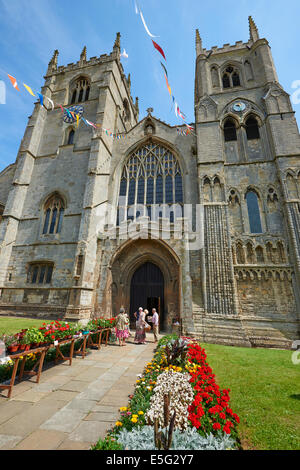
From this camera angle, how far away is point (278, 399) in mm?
4242

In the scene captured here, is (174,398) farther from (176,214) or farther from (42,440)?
(176,214)

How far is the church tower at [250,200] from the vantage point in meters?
11.0

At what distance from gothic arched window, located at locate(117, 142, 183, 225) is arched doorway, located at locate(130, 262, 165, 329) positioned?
383cm

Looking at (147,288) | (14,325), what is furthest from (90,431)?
(147,288)

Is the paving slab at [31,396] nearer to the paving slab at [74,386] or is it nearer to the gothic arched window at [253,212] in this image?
the paving slab at [74,386]

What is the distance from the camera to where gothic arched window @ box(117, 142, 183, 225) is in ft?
50.2

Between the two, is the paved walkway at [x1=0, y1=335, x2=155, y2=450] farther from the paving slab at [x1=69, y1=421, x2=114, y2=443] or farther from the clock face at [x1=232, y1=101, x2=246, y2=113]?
the clock face at [x1=232, y1=101, x2=246, y2=113]

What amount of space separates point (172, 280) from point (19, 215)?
42.8 feet

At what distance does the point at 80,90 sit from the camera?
21.9m

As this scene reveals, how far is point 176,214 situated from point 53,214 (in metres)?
9.69

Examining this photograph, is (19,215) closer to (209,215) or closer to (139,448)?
(209,215)

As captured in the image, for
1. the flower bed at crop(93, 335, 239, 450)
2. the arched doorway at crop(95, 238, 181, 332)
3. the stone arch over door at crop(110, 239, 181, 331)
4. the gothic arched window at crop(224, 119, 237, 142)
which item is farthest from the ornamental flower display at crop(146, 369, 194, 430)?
the gothic arched window at crop(224, 119, 237, 142)

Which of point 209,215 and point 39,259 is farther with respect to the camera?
point 39,259
